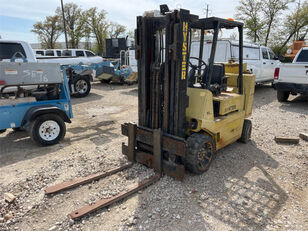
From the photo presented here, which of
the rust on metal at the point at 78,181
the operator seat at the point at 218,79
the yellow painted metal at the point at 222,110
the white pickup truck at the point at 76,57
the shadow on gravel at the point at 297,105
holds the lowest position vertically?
the shadow on gravel at the point at 297,105

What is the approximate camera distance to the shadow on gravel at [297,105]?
8.37 meters

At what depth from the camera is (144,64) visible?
144 inches

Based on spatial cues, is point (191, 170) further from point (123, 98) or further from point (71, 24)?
point (71, 24)

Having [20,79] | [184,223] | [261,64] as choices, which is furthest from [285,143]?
[261,64]

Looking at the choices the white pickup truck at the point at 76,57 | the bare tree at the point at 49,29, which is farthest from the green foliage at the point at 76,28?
the white pickup truck at the point at 76,57

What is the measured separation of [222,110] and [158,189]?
1773mm

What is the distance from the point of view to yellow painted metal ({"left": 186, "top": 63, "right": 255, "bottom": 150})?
12.0ft

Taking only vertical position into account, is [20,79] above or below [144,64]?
below

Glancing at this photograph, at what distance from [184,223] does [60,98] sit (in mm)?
4200

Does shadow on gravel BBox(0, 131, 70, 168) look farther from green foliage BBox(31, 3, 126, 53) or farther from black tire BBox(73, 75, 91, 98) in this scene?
green foliage BBox(31, 3, 126, 53)

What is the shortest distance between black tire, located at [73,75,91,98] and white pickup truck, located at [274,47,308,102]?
8.14 meters

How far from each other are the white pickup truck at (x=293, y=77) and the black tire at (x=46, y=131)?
26.3 feet

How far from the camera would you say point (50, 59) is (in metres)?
12.8

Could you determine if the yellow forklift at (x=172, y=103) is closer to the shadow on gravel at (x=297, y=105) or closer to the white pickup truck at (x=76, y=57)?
the shadow on gravel at (x=297, y=105)
